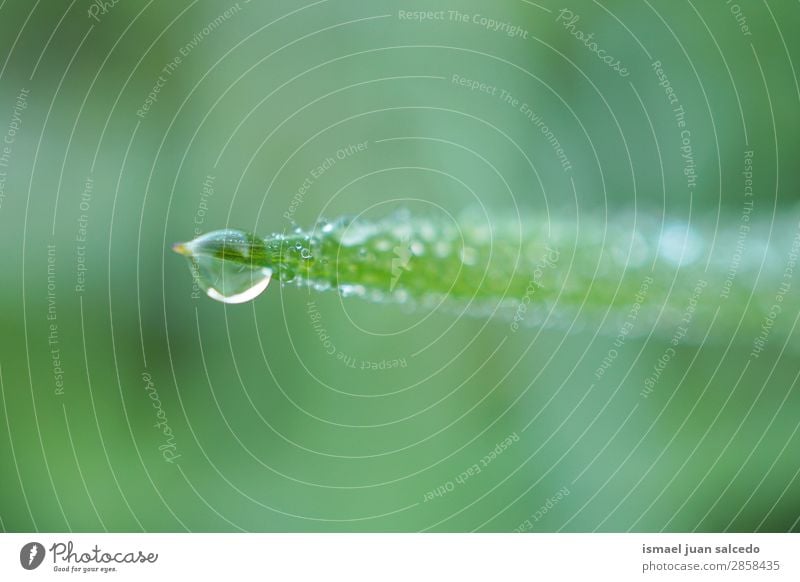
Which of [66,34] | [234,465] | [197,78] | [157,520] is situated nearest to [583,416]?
[234,465]

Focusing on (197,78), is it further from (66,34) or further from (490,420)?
(490,420)
